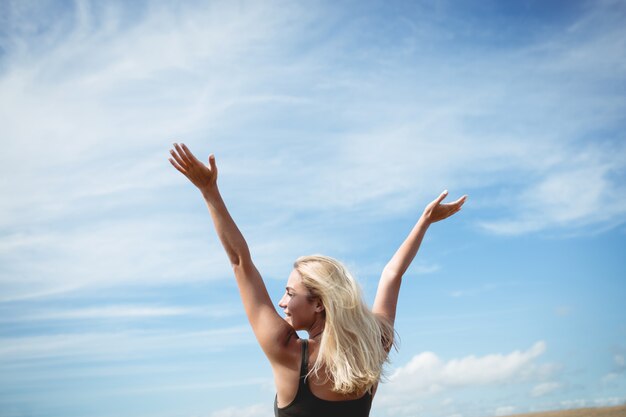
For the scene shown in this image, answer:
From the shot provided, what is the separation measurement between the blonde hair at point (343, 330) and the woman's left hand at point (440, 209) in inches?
72.7

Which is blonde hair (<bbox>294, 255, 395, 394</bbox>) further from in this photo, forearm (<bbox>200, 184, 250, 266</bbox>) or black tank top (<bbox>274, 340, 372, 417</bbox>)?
forearm (<bbox>200, 184, 250, 266</bbox>)

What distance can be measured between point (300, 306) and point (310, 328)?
0.22m

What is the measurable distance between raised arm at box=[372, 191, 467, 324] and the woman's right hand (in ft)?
5.96

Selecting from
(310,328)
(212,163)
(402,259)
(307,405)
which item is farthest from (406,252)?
(212,163)

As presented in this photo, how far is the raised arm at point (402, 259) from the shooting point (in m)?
5.57

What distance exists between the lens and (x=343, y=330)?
4.66 meters

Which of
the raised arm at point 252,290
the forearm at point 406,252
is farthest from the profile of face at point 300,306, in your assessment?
the forearm at point 406,252

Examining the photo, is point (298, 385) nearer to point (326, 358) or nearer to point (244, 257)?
point (326, 358)

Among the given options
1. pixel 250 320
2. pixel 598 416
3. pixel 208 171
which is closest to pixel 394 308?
pixel 250 320

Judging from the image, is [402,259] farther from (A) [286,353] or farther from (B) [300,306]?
(A) [286,353]

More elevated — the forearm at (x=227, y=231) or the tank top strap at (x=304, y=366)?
the forearm at (x=227, y=231)

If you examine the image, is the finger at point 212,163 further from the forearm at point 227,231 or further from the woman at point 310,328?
the forearm at point 227,231

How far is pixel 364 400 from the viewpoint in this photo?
4719 mm

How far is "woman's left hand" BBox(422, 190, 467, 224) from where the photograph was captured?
643 centimetres
